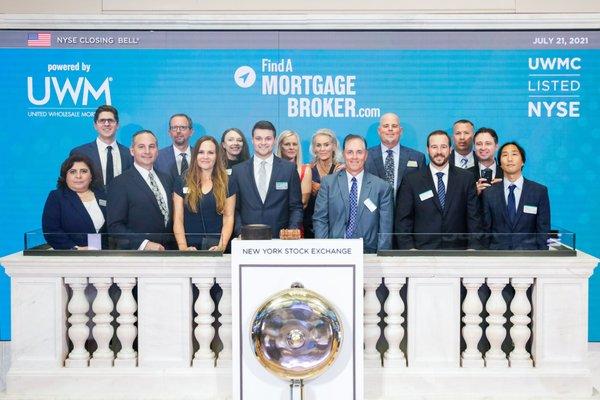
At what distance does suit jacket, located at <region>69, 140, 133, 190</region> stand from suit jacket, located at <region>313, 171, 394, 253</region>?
185 cm

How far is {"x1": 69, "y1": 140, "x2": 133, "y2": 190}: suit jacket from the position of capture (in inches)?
251

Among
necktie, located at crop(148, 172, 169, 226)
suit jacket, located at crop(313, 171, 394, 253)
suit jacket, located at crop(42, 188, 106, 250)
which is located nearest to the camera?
suit jacket, located at crop(313, 171, 394, 253)

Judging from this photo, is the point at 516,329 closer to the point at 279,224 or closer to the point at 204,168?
the point at 279,224

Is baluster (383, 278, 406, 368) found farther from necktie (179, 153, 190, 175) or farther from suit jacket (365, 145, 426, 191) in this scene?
necktie (179, 153, 190, 175)

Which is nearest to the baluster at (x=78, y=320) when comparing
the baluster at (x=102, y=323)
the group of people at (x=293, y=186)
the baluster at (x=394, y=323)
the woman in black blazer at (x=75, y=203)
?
the baluster at (x=102, y=323)

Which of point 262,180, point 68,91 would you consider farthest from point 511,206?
point 68,91

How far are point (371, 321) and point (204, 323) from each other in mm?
919

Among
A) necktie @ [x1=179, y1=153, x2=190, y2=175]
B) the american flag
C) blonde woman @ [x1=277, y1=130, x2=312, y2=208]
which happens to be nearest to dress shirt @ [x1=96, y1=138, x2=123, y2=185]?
necktie @ [x1=179, y1=153, x2=190, y2=175]

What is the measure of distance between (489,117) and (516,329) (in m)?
2.87

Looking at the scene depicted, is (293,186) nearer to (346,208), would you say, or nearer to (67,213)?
(346,208)

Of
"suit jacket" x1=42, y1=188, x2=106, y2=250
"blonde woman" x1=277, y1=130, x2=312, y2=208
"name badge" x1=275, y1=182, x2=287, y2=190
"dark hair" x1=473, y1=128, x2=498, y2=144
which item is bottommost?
"suit jacket" x1=42, y1=188, x2=106, y2=250

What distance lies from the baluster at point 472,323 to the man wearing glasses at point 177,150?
3.11 m

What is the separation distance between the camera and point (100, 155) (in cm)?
643

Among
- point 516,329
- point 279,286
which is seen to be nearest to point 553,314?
point 516,329
